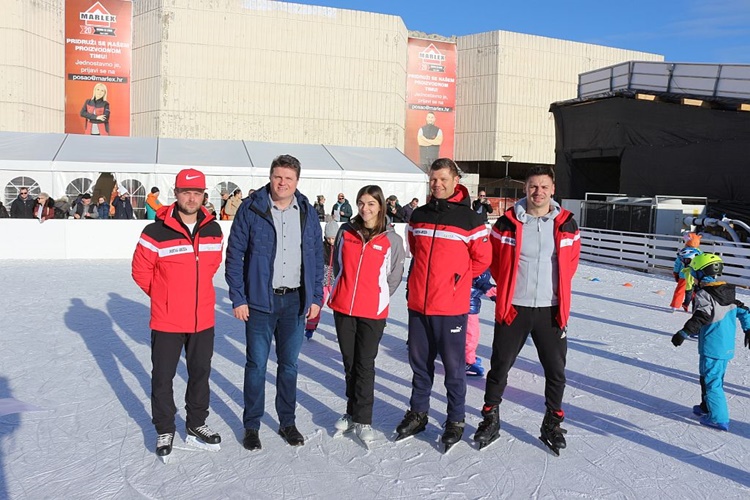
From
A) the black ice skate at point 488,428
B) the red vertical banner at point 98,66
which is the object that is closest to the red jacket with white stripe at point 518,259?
the black ice skate at point 488,428

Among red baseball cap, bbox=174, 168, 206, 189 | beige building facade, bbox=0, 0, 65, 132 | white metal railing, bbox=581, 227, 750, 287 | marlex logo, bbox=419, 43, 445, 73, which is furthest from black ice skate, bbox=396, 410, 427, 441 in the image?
marlex logo, bbox=419, 43, 445, 73

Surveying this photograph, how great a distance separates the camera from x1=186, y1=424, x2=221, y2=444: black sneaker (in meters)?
3.29

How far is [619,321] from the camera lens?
292 inches

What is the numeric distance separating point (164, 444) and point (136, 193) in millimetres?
14434

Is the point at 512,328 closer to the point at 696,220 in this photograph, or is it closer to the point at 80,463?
the point at 80,463

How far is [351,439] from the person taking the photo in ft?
11.5

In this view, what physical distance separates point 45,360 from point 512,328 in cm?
378

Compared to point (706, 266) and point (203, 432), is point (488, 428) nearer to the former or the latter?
point (203, 432)

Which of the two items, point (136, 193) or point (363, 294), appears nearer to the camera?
point (363, 294)

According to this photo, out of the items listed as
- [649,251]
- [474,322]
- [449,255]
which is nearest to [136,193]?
[649,251]

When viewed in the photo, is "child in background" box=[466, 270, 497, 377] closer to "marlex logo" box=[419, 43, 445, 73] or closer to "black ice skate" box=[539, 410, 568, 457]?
"black ice skate" box=[539, 410, 568, 457]

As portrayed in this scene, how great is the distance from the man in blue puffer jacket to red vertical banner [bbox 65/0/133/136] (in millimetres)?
26101

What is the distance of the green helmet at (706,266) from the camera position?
376 centimetres

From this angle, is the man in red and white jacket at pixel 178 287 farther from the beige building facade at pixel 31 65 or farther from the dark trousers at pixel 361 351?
the beige building facade at pixel 31 65
